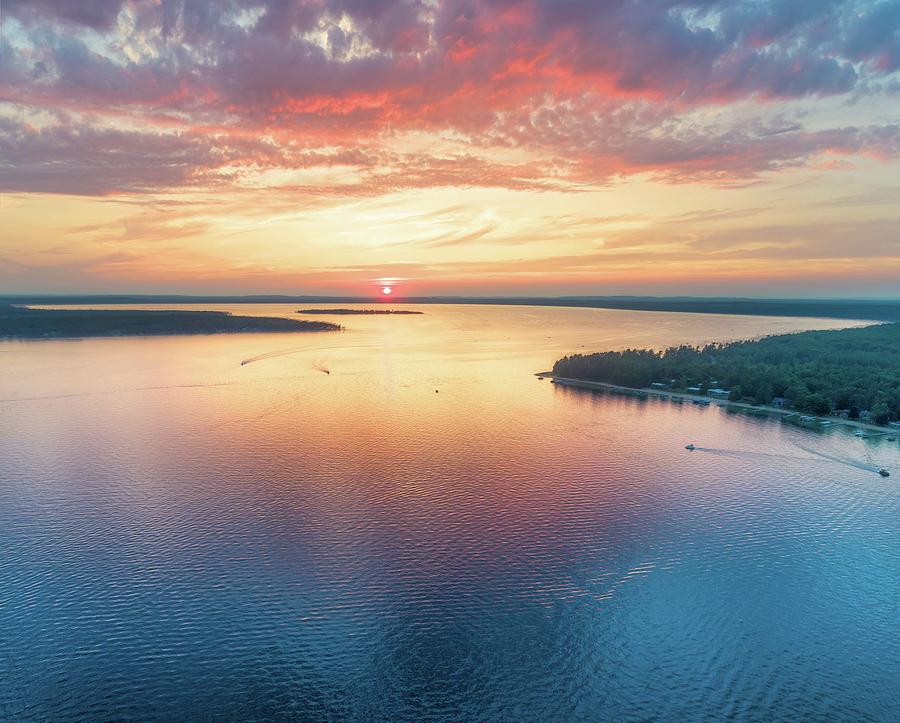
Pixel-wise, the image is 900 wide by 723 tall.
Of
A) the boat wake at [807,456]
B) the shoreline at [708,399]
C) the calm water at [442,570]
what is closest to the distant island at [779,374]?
the shoreline at [708,399]

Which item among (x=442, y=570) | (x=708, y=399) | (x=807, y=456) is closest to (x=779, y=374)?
(x=708, y=399)

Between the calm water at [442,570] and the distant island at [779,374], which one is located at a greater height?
the distant island at [779,374]

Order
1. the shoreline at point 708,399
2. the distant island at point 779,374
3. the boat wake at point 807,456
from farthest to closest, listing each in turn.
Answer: the distant island at point 779,374
the shoreline at point 708,399
the boat wake at point 807,456

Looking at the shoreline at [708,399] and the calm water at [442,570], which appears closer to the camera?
the calm water at [442,570]

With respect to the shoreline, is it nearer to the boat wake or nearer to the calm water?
the calm water

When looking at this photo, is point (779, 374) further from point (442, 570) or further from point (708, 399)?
point (442, 570)

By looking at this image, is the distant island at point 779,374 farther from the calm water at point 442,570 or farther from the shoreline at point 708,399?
the calm water at point 442,570
